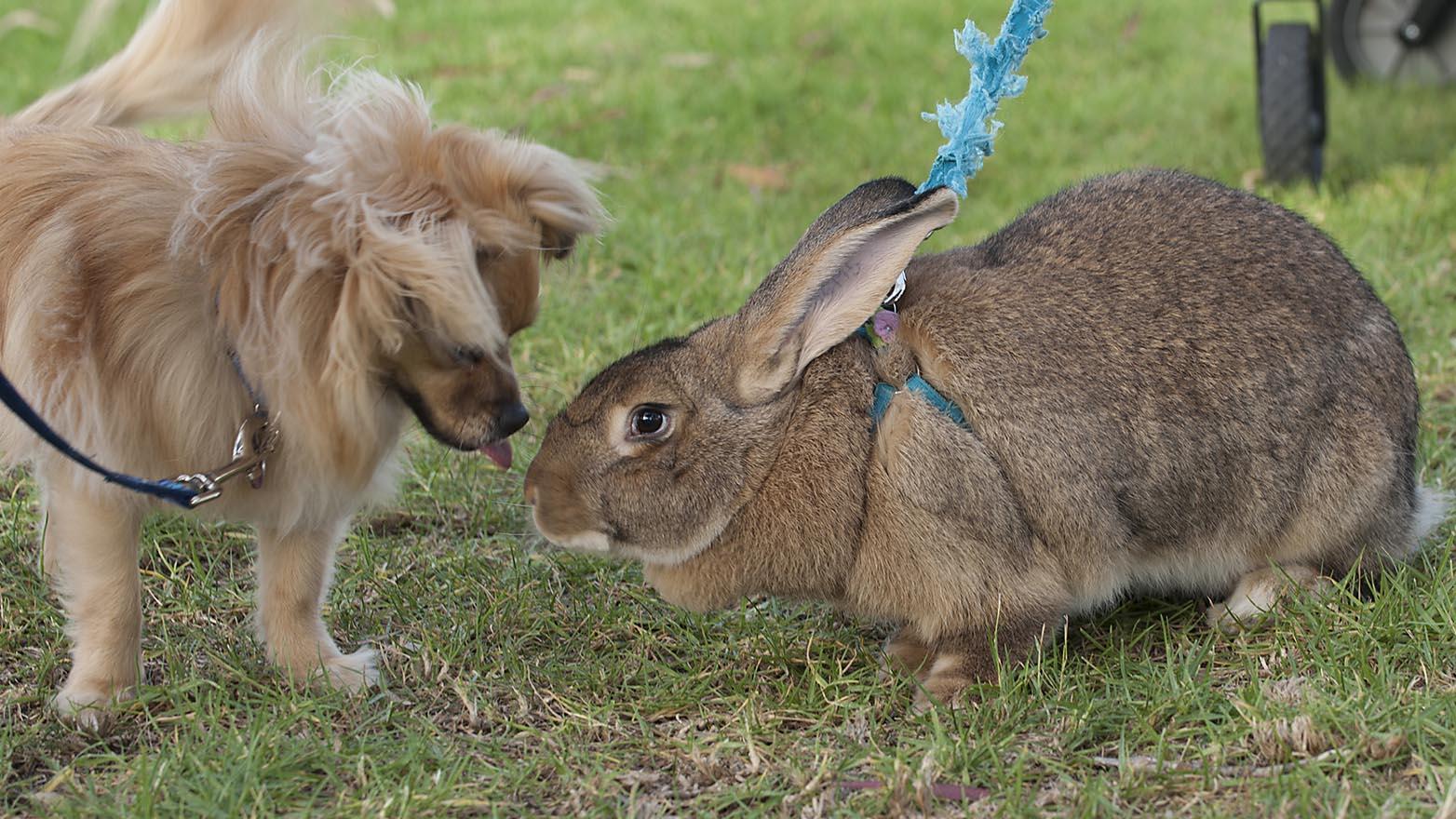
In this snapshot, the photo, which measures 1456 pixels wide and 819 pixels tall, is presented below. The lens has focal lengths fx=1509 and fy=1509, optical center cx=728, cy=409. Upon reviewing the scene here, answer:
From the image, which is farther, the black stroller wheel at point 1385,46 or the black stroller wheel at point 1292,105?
the black stroller wheel at point 1385,46

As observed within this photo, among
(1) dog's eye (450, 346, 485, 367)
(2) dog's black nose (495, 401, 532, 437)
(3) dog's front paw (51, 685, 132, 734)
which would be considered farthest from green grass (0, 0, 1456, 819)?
(1) dog's eye (450, 346, 485, 367)

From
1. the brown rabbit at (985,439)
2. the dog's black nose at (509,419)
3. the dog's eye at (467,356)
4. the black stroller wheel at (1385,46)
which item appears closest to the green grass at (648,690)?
the brown rabbit at (985,439)

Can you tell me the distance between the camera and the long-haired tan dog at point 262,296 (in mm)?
2494

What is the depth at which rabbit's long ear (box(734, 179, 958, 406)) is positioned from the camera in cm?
279

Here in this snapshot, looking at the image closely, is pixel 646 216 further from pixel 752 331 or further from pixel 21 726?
pixel 21 726

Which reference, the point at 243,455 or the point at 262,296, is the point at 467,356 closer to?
the point at 262,296

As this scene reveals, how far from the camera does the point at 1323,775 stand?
96.3 inches

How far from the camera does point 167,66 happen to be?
3.46m

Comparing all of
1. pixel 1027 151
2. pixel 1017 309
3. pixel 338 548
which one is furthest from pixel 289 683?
pixel 1027 151

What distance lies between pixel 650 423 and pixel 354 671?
792 mm

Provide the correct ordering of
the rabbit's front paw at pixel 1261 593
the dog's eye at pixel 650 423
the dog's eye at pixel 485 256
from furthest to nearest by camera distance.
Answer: the rabbit's front paw at pixel 1261 593
the dog's eye at pixel 650 423
the dog's eye at pixel 485 256

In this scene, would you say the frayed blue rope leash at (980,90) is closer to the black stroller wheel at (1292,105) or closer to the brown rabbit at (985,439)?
the brown rabbit at (985,439)

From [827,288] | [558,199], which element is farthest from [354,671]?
[827,288]

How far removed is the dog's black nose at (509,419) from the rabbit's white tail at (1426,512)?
1.89m
